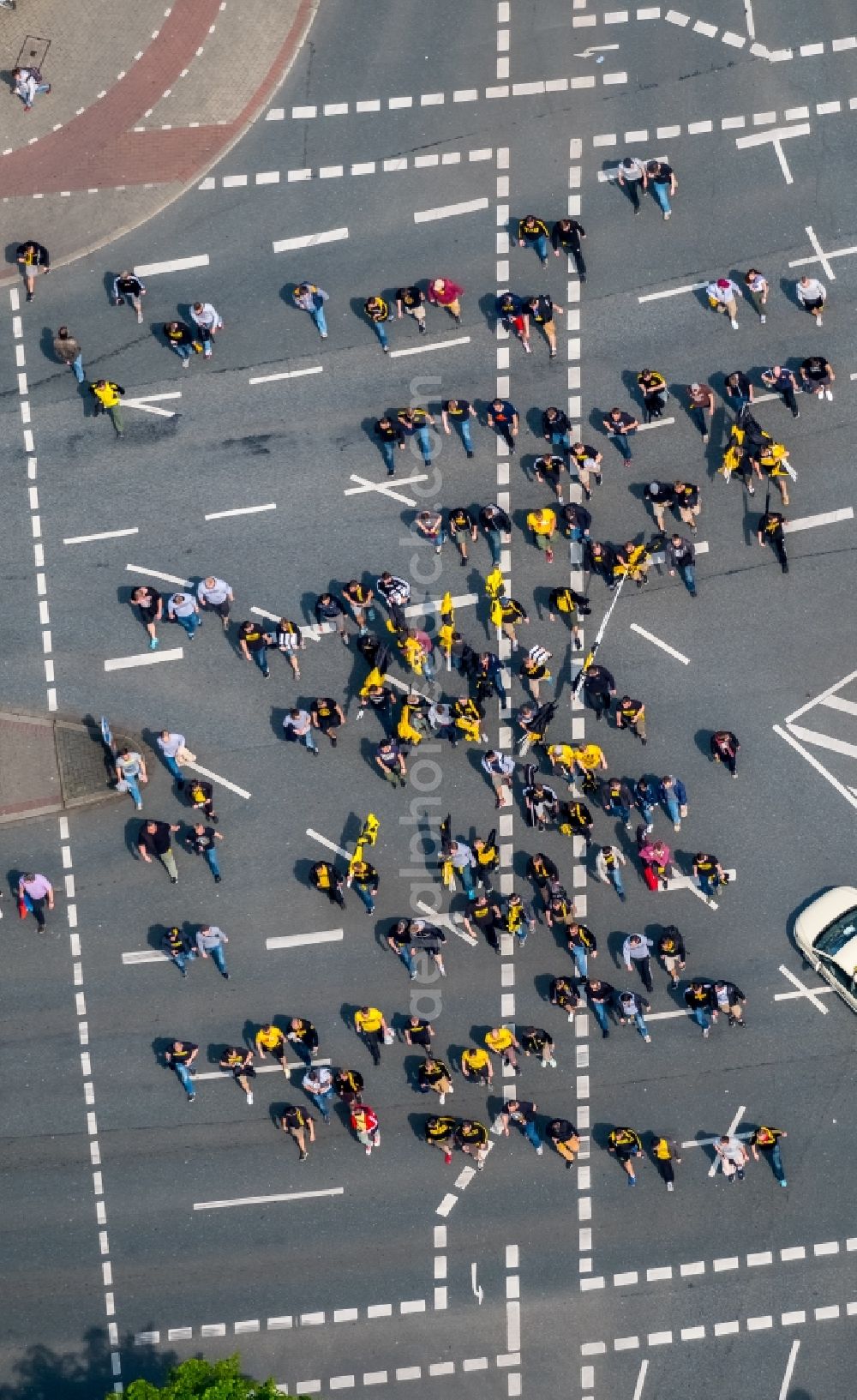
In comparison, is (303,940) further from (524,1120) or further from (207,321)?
(207,321)

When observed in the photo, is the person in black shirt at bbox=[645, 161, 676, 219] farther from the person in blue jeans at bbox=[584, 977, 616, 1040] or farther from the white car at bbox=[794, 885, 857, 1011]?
the person in blue jeans at bbox=[584, 977, 616, 1040]

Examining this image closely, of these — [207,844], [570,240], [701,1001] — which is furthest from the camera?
[570,240]

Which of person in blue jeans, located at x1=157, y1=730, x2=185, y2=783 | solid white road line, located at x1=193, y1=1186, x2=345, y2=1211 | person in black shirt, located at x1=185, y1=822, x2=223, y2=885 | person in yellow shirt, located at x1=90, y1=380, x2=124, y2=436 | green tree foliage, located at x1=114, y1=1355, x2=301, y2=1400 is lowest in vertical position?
green tree foliage, located at x1=114, y1=1355, x2=301, y2=1400

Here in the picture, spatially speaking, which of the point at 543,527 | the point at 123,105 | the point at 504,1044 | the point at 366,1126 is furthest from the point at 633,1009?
the point at 123,105

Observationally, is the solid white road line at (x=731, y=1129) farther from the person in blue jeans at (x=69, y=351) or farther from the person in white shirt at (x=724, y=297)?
the person in blue jeans at (x=69, y=351)

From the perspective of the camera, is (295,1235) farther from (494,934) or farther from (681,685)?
(681,685)

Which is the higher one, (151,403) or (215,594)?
(151,403)

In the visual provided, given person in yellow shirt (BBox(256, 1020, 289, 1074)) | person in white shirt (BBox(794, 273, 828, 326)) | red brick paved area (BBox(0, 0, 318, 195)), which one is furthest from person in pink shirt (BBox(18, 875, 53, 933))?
person in white shirt (BBox(794, 273, 828, 326))
